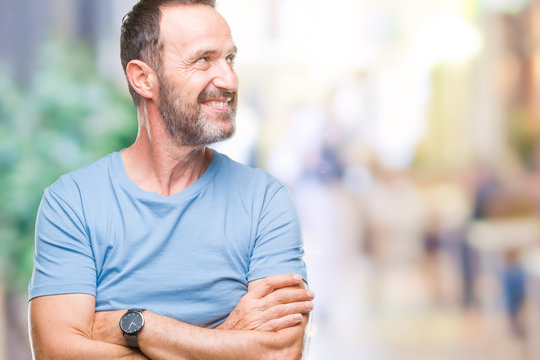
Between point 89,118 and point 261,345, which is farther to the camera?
point 89,118

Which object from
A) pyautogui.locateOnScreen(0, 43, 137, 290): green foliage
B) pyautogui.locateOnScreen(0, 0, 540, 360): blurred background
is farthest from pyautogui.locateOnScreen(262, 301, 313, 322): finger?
pyautogui.locateOnScreen(0, 0, 540, 360): blurred background

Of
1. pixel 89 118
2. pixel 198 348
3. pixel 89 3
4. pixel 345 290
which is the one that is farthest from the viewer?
pixel 345 290

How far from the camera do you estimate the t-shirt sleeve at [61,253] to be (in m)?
1.19

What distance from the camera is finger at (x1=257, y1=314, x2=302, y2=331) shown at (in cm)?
119

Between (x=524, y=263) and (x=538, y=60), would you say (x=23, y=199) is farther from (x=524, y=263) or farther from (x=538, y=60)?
(x=538, y=60)

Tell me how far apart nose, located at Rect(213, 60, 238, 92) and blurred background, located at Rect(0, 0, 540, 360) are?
8.59 ft

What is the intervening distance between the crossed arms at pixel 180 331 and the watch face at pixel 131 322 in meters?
0.01

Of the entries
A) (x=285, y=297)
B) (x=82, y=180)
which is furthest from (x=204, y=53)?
(x=285, y=297)

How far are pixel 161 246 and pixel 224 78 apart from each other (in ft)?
1.03

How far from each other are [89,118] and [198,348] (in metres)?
2.36

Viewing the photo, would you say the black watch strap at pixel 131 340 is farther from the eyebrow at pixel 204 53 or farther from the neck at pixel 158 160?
the eyebrow at pixel 204 53

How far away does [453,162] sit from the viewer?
4.32 m

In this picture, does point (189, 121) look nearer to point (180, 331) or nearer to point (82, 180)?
point (82, 180)

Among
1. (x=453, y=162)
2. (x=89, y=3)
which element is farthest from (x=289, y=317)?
(x=453, y=162)
